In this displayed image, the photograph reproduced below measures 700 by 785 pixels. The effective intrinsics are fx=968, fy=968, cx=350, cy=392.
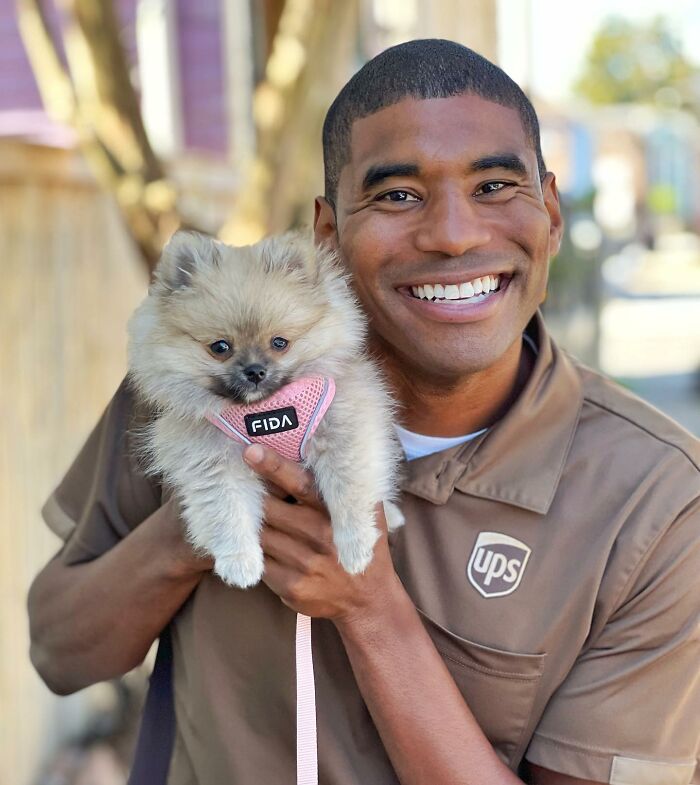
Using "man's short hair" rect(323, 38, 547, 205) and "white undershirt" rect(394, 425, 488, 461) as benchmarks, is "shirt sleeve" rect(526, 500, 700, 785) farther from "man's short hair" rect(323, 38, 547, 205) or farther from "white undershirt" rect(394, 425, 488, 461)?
"man's short hair" rect(323, 38, 547, 205)

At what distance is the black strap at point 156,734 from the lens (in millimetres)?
2139

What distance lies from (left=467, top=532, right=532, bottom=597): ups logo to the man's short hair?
0.84m

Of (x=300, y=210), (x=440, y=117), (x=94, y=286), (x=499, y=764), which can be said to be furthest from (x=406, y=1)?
(x=499, y=764)

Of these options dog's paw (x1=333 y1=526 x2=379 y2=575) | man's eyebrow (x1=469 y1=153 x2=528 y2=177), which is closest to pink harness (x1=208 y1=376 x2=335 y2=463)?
dog's paw (x1=333 y1=526 x2=379 y2=575)

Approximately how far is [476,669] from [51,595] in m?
1.00

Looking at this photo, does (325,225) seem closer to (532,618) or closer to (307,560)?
(307,560)

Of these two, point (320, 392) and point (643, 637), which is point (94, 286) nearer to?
point (320, 392)

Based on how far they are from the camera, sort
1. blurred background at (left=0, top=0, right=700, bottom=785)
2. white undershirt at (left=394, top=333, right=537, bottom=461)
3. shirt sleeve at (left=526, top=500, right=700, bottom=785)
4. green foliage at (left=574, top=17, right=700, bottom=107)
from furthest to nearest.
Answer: green foliage at (left=574, top=17, right=700, bottom=107) → blurred background at (left=0, top=0, right=700, bottom=785) → white undershirt at (left=394, top=333, right=537, bottom=461) → shirt sleeve at (left=526, top=500, right=700, bottom=785)

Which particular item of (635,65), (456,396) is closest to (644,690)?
(456,396)

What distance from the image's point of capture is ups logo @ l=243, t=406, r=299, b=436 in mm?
1899

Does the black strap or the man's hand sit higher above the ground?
the man's hand

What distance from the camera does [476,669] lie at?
6.16ft

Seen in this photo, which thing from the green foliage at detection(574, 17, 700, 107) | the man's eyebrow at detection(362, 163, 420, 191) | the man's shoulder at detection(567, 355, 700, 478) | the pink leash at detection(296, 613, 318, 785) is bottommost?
the green foliage at detection(574, 17, 700, 107)

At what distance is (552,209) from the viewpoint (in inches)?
88.4
